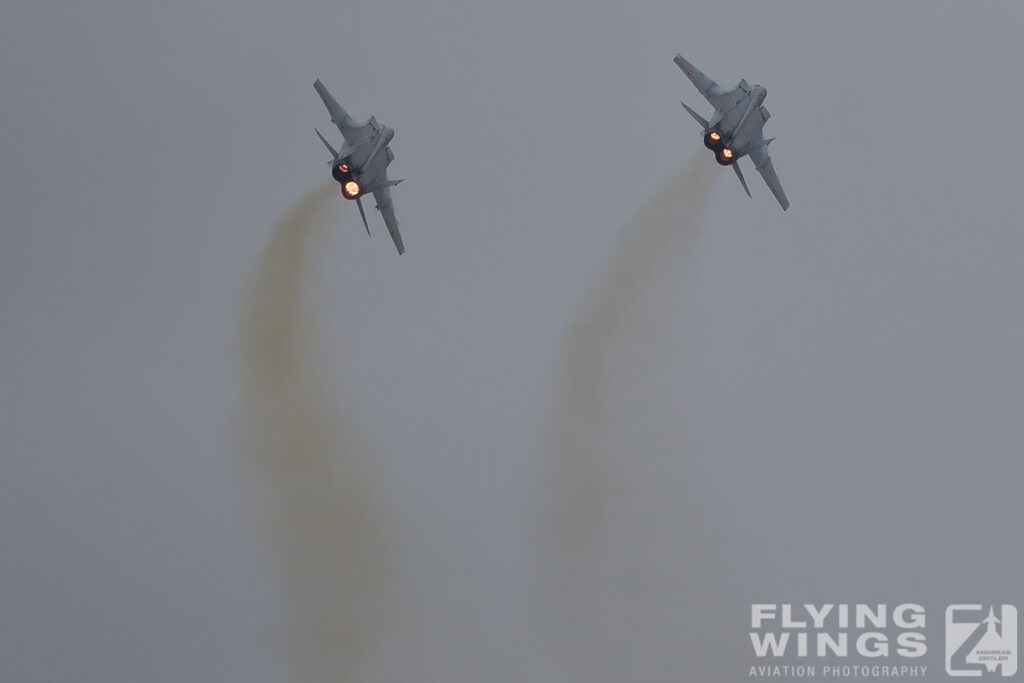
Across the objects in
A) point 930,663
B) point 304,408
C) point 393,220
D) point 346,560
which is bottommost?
point 930,663

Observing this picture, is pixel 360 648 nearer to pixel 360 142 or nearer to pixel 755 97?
pixel 360 142

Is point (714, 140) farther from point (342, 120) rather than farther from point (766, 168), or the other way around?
point (342, 120)

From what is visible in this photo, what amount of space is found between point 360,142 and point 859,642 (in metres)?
25.4

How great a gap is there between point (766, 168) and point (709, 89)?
2.84 meters

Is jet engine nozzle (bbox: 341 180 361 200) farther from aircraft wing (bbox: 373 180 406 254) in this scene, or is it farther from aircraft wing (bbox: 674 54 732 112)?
aircraft wing (bbox: 674 54 732 112)

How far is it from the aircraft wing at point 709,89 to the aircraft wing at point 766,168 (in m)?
1.59

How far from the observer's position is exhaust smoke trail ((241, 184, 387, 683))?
6316 centimetres

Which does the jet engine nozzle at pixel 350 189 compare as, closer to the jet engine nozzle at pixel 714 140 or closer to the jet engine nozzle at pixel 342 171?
the jet engine nozzle at pixel 342 171

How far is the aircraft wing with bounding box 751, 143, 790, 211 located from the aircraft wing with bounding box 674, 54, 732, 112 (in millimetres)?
1587

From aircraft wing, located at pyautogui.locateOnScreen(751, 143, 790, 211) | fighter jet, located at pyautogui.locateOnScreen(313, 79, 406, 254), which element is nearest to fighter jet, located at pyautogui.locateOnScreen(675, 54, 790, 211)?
aircraft wing, located at pyautogui.locateOnScreen(751, 143, 790, 211)

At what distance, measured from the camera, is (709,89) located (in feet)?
190

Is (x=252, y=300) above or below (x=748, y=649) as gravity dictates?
above

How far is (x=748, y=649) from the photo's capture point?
6594 centimetres

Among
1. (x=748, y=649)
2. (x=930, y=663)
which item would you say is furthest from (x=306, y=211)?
(x=930, y=663)
